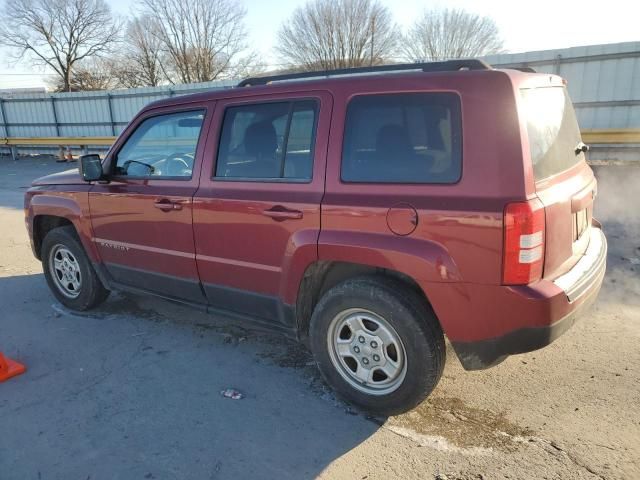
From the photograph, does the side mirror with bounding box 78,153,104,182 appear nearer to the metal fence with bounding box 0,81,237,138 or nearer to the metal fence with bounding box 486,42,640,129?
the metal fence with bounding box 486,42,640,129

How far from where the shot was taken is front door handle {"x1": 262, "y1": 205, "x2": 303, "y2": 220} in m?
3.10

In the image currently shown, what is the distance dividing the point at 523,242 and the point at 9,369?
11.9ft

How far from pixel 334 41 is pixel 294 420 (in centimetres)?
3776

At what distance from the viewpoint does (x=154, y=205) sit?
3.88 m

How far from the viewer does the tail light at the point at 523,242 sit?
2.43 metres

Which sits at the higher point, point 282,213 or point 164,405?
point 282,213

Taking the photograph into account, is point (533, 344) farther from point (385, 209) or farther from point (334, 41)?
point (334, 41)

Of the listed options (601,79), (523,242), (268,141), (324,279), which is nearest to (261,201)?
(268,141)

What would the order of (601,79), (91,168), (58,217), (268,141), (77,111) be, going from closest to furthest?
(268,141), (91,168), (58,217), (601,79), (77,111)

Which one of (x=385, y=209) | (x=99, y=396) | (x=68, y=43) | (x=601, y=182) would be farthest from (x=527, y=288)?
(x=68, y=43)

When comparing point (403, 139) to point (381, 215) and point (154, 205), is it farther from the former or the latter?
point (154, 205)

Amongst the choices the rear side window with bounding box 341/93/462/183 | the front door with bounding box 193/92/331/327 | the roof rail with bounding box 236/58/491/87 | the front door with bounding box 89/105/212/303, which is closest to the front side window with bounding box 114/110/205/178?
the front door with bounding box 89/105/212/303

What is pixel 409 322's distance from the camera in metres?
2.79

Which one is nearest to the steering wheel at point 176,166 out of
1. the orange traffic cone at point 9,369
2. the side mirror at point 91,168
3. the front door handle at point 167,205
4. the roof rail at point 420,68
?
the front door handle at point 167,205
